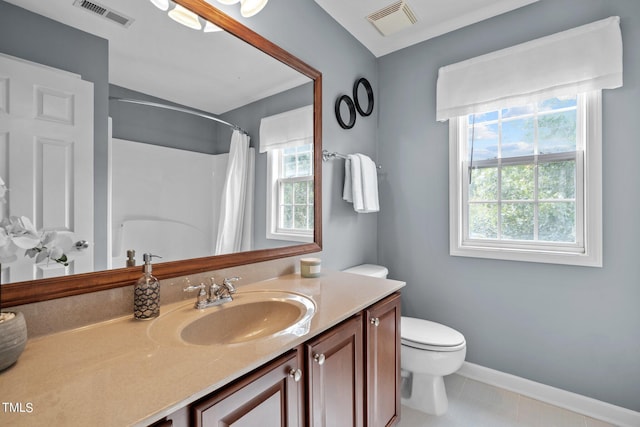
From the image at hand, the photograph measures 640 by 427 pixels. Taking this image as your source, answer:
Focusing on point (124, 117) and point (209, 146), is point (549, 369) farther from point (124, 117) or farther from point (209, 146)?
point (124, 117)

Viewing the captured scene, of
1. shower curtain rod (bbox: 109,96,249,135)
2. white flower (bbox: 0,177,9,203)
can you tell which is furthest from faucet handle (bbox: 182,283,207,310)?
shower curtain rod (bbox: 109,96,249,135)

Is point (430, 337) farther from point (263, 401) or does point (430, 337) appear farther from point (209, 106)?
point (209, 106)

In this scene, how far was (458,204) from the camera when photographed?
2092mm

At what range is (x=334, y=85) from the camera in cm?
199

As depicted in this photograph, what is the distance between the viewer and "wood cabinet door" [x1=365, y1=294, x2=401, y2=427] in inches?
48.0

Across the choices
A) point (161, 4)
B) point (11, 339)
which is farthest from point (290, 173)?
point (11, 339)

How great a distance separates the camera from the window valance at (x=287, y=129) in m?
1.54

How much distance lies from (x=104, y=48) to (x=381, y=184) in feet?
6.47

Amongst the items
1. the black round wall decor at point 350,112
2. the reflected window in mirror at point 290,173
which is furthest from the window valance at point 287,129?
the black round wall decor at point 350,112

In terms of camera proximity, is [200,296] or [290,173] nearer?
[200,296]

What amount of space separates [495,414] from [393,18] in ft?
8.46

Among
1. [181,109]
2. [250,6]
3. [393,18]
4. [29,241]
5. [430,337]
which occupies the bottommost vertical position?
[430,337]

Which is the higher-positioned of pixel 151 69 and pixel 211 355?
pixel 151 69

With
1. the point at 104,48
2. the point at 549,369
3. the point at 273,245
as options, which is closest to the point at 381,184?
the point at 273,245
